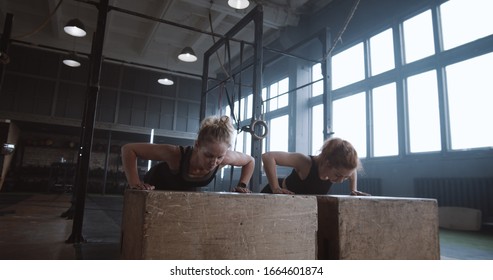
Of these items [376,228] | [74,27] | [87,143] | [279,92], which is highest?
[74,27]

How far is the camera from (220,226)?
40.5 inches

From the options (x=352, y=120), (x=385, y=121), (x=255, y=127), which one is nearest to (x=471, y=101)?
(x=385, y=121)

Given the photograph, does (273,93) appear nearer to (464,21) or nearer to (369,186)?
(369,186)

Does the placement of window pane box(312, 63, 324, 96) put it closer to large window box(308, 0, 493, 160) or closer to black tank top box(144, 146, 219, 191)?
large window box(308, 0, 493, 160)

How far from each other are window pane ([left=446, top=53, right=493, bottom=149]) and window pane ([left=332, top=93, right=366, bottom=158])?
5.02 ft

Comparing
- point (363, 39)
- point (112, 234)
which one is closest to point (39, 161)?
point (112, 234)

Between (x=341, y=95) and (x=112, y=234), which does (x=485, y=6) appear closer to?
(x=341, y=95)

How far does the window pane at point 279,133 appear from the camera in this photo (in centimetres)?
786

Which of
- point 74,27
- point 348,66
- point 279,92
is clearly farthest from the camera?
point 279,92

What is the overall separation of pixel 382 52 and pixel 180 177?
487 cm

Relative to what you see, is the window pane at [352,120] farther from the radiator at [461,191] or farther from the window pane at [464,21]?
the window pane at [464,21]

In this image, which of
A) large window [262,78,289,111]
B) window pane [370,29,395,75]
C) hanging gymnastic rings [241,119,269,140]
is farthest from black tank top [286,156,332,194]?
large window [262,78,289,111]

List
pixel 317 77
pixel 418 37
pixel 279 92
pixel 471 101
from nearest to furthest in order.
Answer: pixel 471 101, pixel 418 37, pixel 317 77, pixel 279 92

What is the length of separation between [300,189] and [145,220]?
160cm
